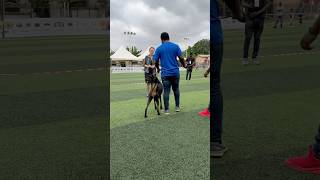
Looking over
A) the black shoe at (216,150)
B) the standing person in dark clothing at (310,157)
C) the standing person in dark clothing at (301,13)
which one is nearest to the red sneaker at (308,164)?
the standing person in dark clothing at (310,157)

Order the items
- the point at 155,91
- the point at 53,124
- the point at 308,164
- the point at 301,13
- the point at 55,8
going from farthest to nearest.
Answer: the point at 55,8 < the point at 301,13 < the point at 53,124 < the point at 308,164 < the point at 155,91

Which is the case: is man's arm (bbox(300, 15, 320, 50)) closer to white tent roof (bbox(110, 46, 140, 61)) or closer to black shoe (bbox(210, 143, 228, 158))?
black shoe (bbox(210, 143, 228, 158))

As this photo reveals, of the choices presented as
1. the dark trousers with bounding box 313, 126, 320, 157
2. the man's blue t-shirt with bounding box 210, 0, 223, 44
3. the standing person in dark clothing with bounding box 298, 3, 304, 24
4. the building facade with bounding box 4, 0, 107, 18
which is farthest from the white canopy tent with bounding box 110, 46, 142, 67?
the building facade with bounding box 4, 0, 107, 18

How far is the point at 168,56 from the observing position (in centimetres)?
293

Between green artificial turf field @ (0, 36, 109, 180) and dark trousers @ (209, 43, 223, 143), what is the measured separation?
898 millimetres

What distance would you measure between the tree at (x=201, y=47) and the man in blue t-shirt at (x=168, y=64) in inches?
4.0

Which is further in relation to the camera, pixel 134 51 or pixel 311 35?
pixel 311 35

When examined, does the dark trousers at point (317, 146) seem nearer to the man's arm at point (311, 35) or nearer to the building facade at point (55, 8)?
the man's arm at point (311, 35)

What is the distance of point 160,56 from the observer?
2951 mm

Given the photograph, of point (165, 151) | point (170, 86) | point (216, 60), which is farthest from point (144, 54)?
point (216, 60)

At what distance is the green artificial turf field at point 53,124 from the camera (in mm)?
3918

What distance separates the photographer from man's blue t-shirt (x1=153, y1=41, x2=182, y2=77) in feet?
8.96

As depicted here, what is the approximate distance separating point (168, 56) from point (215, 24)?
91 centimetres

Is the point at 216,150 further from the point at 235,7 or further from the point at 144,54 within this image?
the point at 144,54
